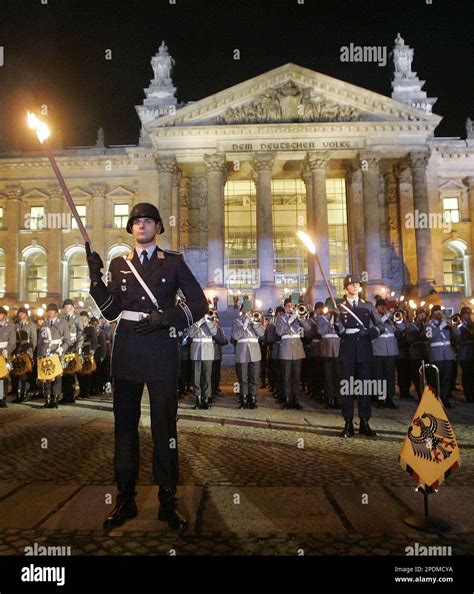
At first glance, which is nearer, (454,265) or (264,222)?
(264,222)

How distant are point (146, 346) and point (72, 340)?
8.50 metres

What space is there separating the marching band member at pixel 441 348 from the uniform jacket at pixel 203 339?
555cm

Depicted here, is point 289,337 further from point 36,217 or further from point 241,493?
point 36,217

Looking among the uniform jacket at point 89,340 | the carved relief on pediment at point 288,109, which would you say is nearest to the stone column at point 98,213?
the carved relief on pediment at point 288,109

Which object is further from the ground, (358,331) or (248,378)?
(358,331)

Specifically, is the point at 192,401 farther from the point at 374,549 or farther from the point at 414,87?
the point at 414,87

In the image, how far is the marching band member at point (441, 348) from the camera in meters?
12.1

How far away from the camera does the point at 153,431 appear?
418 cm

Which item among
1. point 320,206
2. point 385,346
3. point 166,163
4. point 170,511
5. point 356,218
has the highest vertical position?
point 166,163

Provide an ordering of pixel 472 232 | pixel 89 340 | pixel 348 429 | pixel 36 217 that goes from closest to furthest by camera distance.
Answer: pixel 348 429 < pixel 89 340 < pixel 472 232 < pixel 36 217

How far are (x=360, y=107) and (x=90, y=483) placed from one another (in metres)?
35.0

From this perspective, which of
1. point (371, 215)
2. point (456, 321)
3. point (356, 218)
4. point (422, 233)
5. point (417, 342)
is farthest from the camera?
point (356, 218)

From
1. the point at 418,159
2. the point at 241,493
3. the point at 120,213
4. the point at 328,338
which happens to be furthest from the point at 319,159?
the point at 241,493

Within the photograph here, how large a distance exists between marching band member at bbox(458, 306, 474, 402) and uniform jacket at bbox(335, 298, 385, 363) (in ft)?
20.3
